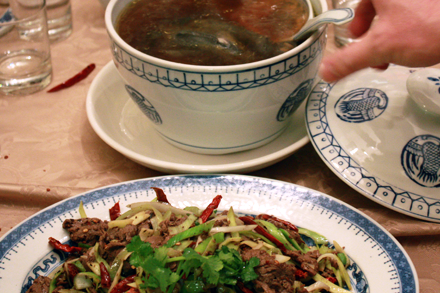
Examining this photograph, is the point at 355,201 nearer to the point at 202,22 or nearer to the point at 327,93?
the point at 327,93

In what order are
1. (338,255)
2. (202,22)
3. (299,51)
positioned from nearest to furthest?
1. (338,255)
2. (299,51)
3. (202,22)

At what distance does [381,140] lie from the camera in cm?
103

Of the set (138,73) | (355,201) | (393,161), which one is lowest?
(355,201)

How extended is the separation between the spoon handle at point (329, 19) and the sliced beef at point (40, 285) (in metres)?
0.81

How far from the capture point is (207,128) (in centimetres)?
107

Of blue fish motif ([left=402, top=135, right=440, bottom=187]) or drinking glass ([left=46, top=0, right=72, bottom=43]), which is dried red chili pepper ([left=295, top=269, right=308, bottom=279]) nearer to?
blue fish motif ([left=402, top=135, right=440, bottom=187])

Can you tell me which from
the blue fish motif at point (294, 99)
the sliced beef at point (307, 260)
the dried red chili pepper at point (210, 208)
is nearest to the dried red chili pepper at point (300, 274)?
the sliced beef at point (307, 260)

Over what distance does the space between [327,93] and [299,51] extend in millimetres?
252

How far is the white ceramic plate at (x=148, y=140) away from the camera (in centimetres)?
105

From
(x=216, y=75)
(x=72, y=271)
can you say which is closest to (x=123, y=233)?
(x=72, y=271)

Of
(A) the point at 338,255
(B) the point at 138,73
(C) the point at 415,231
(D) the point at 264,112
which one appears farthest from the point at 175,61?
Answer: (C) the point at 415,231

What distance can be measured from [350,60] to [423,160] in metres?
0.34

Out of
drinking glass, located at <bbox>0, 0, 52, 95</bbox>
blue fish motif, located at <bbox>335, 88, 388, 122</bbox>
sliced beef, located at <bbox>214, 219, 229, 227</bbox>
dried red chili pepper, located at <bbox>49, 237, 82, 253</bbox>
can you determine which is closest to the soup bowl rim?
blue fish motif, located at <bbox>335, 88, 388, 122</bbox>

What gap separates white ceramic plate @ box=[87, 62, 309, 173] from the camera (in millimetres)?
1055
